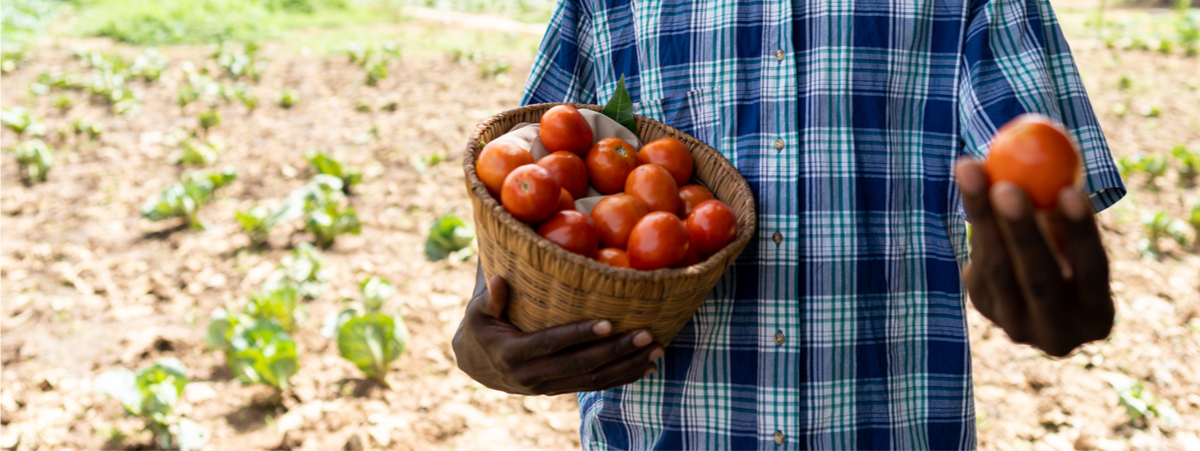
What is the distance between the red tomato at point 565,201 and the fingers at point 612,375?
0.35 meters

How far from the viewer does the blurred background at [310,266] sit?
3312 millimetres

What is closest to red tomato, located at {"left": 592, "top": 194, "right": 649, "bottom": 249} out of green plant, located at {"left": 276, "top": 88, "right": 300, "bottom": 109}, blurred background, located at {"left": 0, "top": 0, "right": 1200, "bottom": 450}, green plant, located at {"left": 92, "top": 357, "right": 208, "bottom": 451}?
blurred background, located at {"left": 0, "top": 0, "right": 1200, "bottom": 450}

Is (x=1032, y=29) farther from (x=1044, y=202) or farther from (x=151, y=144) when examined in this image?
(x=151, y=144)

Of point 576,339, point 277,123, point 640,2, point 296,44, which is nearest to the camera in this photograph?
point 576,339

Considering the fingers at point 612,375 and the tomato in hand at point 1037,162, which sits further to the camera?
the fingers at point 612,375

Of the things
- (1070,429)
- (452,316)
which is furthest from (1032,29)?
(452,316)

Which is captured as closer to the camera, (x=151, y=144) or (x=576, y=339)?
(x=576, y=339)

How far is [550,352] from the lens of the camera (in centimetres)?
145

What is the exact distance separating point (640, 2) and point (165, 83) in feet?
27.5

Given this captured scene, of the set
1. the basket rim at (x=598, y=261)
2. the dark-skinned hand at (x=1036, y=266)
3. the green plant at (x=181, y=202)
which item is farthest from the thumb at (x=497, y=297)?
the green plant at (x=181, y=202)

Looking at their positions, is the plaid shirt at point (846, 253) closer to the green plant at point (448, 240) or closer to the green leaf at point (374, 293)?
the green leaf at point (374, 293)

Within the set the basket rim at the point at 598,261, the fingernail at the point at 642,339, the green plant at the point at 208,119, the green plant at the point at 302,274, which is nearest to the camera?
the basket rim at the point at 598,261

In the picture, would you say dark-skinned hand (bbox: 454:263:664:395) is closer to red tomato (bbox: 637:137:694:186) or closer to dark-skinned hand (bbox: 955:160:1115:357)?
red tomato (bbox: 637:137:694:186)

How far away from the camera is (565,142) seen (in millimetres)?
1702
